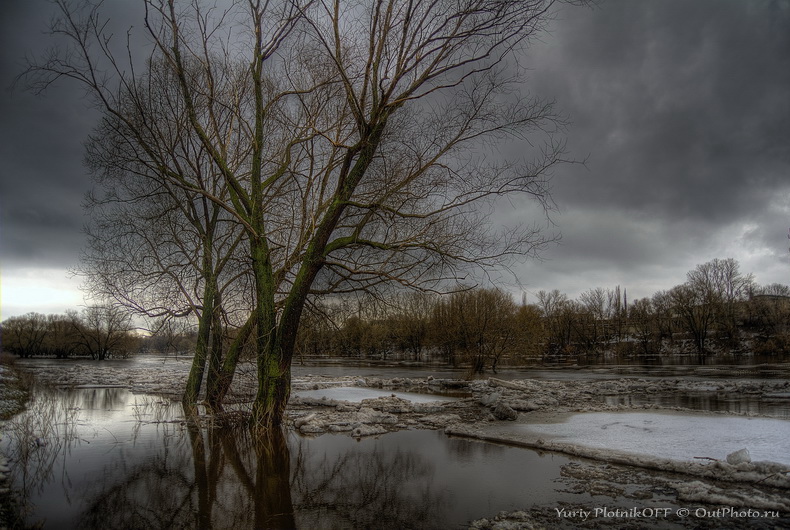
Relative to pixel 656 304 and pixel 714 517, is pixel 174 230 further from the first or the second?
pixel 656 304

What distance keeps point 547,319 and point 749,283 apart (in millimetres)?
33890

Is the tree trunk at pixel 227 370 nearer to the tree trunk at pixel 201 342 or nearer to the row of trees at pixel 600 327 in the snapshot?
the tree trunk at pixel 201 342

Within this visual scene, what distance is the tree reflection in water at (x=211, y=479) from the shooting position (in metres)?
5.25

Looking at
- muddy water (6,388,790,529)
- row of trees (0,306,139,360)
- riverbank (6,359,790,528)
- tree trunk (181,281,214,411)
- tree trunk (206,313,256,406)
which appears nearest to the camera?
muddy water (6,388,790,529)

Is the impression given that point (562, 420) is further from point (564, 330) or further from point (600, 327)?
point (600, 327)

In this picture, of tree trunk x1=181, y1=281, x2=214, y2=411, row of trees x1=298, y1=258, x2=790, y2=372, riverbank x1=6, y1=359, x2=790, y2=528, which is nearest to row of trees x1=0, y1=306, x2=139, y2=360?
row of trees x1=298, y1=258, x2=790, y2=372

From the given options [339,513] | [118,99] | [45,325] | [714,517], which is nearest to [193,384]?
[118,99]

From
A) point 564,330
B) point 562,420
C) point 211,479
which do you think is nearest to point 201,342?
point 211,479

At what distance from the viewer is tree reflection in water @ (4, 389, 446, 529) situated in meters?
5.25

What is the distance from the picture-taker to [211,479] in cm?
677

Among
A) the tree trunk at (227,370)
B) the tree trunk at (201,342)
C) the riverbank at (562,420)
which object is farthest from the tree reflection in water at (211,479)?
the tree trunk at (201,342)

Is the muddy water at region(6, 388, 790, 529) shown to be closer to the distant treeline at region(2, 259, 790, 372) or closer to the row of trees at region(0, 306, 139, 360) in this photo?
the distant treeline at region(2, 259, 790, 372)

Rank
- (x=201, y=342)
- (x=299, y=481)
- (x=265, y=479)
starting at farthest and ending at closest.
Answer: (x=201, y=342), (x=265, y=479), (x=299, y=481)

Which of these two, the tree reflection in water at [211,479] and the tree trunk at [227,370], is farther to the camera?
the tree trunk at [227,370]
